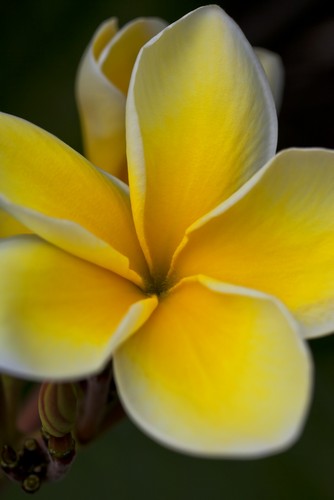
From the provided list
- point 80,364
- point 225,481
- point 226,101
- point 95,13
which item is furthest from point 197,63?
point 225,481

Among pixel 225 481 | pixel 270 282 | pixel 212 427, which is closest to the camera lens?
pixel 212 427

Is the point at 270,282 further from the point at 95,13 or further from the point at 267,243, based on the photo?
the point at 95,13

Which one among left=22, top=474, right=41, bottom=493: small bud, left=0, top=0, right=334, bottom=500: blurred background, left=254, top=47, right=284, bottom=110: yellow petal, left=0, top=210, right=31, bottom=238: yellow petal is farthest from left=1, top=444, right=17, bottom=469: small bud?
left=0, top=0, right=334, bottom=500: blurred background

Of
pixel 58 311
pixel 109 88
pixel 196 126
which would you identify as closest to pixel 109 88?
pixel 109 88

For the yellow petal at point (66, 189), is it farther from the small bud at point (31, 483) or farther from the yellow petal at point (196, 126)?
the small bud at point (31, 483)

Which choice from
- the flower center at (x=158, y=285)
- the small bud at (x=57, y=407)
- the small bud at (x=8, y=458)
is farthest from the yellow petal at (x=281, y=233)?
the small bud at (x=8, y=458)
